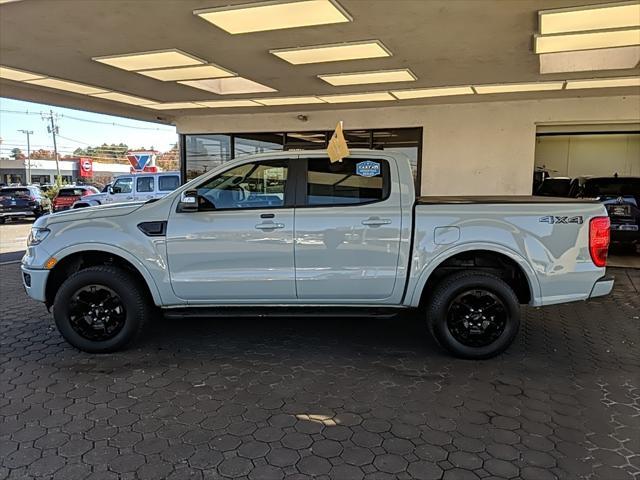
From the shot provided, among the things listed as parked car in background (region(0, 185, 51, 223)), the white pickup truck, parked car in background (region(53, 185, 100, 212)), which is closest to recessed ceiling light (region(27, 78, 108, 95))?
the white pickup truck

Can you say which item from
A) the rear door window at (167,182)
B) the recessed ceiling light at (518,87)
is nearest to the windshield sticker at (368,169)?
the recessed ceiling light at (518,87)

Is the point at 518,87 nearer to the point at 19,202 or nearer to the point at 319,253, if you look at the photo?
the point at 319,253

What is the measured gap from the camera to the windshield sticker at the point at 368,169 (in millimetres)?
4719

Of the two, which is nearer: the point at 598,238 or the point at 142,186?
the point at 598,238

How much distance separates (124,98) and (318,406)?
8.61 m

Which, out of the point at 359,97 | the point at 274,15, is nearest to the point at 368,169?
the point at 274,15

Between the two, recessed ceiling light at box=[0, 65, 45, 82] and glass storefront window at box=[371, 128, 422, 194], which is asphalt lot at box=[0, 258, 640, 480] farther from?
glass storefront window at box=[371, 128, 422, 194]

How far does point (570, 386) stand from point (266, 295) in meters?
2.71

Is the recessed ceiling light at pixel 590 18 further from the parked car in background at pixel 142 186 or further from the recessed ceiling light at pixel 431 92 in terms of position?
the parked car in background at pixel 142 186

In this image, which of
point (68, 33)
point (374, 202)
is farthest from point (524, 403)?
point (68, 33)

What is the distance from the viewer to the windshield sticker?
4.72 metres

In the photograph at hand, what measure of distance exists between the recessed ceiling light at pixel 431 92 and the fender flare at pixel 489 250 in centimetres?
506

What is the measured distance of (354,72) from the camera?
741 cm

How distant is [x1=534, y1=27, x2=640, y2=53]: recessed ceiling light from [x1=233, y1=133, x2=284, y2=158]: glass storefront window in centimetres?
722
